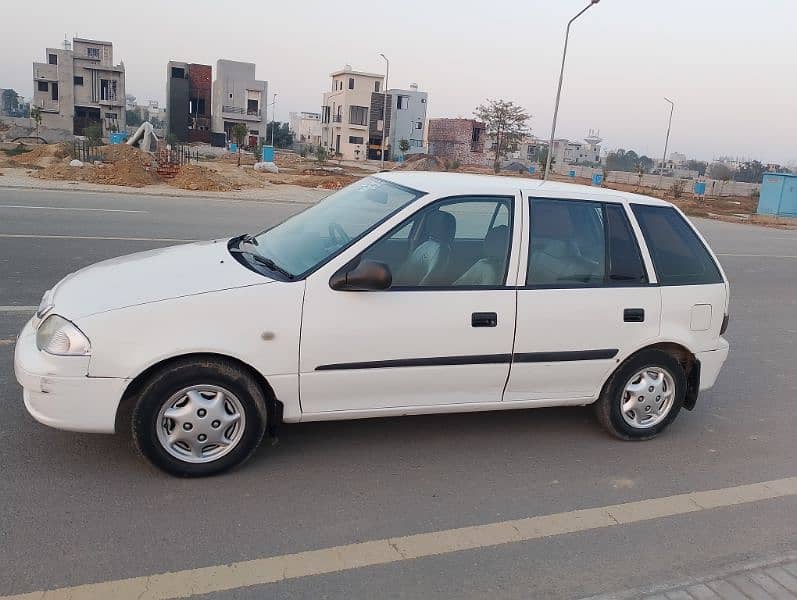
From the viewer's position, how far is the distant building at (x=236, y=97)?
75.3 metres

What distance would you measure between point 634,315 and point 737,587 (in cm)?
175

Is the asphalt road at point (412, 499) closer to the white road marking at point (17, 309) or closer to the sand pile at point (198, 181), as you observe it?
the white road marking at point (17, 309)

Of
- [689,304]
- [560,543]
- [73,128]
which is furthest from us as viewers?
[73,128]

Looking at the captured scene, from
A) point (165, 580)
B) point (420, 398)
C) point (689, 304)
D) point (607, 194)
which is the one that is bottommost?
point (165, 580)

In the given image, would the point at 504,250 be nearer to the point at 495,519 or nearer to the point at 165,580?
the point at 495,519

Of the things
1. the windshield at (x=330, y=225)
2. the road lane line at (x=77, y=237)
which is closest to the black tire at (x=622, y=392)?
the windshield at (x=330, y=225)

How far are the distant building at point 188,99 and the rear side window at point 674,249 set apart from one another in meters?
73.5

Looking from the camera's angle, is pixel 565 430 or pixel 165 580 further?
pixel 565 430

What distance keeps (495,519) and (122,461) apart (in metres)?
2.03

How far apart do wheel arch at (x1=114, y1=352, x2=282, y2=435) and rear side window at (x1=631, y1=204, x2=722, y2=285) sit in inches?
102

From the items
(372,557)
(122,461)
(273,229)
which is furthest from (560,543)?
(273,229)

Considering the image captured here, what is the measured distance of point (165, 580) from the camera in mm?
2832

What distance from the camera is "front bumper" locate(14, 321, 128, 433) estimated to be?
132 inches

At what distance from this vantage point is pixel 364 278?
11.9ft
